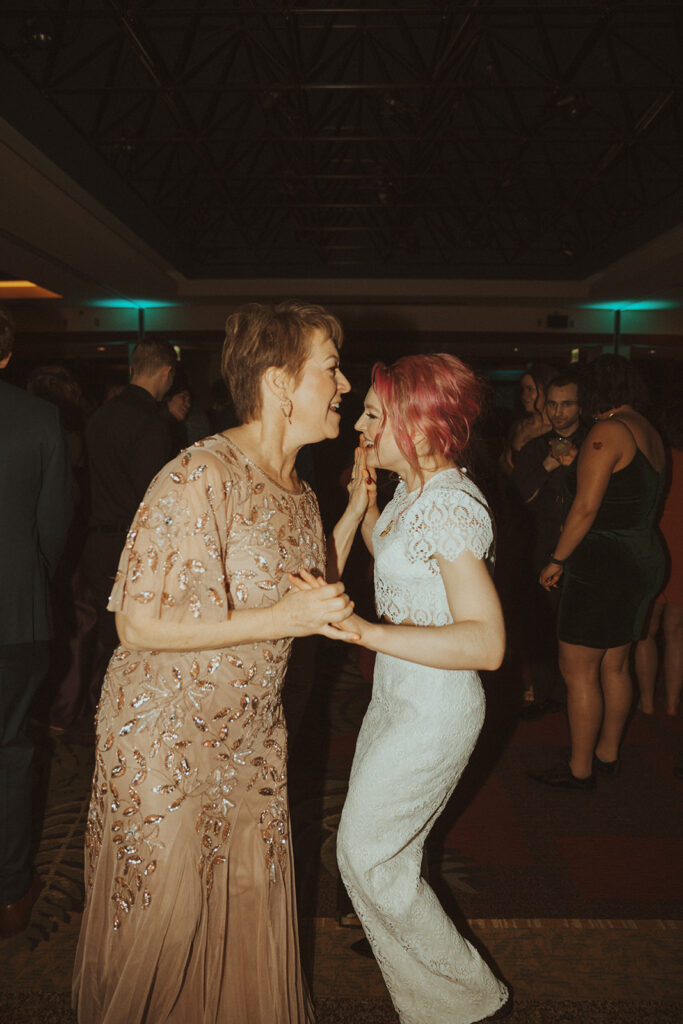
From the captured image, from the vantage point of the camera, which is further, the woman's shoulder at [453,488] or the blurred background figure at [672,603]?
the blurred background figure at [672,603]

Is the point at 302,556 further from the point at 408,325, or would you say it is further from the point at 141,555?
the point at 408,325

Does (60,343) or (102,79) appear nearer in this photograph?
(102,79)

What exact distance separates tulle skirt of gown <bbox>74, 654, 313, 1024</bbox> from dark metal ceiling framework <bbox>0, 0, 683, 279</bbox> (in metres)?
4.68

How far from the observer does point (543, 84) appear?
19.0 feet

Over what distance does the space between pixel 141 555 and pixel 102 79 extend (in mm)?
6781

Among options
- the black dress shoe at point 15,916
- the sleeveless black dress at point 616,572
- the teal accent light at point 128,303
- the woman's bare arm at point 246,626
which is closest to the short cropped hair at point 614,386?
the sleeveless black dress at point 616,572

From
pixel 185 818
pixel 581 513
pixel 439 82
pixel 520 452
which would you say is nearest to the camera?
pixel 185 818

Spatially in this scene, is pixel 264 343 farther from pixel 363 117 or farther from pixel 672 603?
pixel 363 117

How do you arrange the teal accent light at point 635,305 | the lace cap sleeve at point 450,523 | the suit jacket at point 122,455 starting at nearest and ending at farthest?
1. the lace cap sleeve at point 450,523
2. the suit jacket at point 122,455
3. the teal accent light at point 635,305

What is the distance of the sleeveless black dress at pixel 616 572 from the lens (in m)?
2.94

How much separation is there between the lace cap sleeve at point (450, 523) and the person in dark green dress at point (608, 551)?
4.60 ft

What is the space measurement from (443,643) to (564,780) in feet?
6.93

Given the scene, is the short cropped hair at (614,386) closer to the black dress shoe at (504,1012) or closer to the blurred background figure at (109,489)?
the blurred background figure at (109,489)

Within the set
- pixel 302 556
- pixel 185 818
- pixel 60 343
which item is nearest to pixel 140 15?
pixel 302 556
